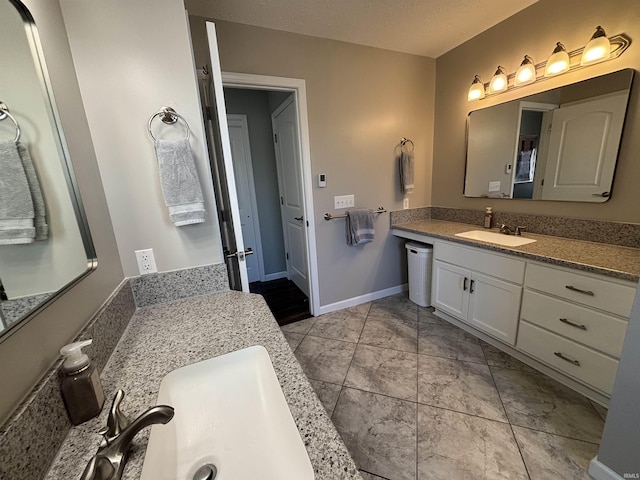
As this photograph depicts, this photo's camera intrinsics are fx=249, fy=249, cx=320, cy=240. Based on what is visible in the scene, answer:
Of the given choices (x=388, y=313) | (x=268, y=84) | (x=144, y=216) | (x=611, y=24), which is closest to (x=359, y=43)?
(x=268, y=84)

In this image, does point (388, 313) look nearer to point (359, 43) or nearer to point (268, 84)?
point (268, 84)

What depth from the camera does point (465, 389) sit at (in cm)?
157

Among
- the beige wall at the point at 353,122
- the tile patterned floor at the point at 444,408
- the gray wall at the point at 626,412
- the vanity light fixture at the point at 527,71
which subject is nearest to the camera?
the gray wall at the point at 626,412

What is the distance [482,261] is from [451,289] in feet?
1.38

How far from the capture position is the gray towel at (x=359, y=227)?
242 centimetres

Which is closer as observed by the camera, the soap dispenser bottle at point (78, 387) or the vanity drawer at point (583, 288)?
the soap dispenser bottle at point (78, 387)

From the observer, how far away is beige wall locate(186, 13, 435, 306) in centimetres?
197

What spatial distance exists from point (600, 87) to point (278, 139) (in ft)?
8.49

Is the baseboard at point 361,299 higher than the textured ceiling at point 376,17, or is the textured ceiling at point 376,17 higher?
the textured ceiling at point 376,17

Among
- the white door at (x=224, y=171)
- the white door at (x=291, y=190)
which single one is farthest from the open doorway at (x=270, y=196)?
the white door at (x=224, y=171)

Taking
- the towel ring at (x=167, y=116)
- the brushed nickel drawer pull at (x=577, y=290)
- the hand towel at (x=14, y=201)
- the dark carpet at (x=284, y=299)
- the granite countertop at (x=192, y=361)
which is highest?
the towel ring at (x=167, y=116)

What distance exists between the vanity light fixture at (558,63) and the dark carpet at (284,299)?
2621 millimetres

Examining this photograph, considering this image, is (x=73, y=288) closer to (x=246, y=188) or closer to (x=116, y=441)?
(x=116, y=441)

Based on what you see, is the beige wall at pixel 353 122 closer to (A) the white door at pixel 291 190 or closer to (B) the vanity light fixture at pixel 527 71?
(A) the white door at pixel 291 190
